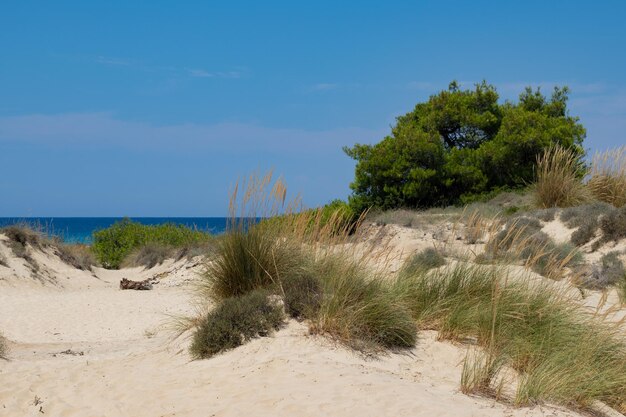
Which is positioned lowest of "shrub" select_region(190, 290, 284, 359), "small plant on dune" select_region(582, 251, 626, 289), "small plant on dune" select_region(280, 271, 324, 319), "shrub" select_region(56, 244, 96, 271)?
"shrub" select_region(56, 244, 96, 271)

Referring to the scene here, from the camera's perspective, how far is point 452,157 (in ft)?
83.5

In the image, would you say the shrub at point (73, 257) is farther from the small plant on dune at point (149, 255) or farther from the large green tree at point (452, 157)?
the large green tree at point (452, 157)

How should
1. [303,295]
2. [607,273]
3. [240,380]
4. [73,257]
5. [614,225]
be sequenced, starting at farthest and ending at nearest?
[73,257] < [614,225] < [607,273] < [303,295] < [240,380]

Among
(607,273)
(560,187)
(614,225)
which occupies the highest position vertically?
(560,187)

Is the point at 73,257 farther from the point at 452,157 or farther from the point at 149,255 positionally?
the point at 452,157

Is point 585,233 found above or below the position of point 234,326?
above

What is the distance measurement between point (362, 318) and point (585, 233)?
1015 centimetres

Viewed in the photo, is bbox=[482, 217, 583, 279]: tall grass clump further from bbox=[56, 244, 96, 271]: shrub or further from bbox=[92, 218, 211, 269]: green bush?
bbox=[92, 218, 211, 269]: green bush

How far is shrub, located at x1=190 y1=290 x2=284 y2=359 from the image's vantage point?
26.4ft

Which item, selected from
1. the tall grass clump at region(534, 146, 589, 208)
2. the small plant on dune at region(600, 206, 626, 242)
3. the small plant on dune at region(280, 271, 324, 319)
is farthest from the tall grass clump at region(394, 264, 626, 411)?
the tall grass clump at region(534, 146, 589, 208)

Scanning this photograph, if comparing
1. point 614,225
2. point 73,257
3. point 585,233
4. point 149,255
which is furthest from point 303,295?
point 149,255

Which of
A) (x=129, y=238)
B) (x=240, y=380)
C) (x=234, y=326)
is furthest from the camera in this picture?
(x=129, y=238)

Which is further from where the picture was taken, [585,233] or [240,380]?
[585,233]

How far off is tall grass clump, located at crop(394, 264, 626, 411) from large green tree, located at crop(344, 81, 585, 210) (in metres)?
16.2
